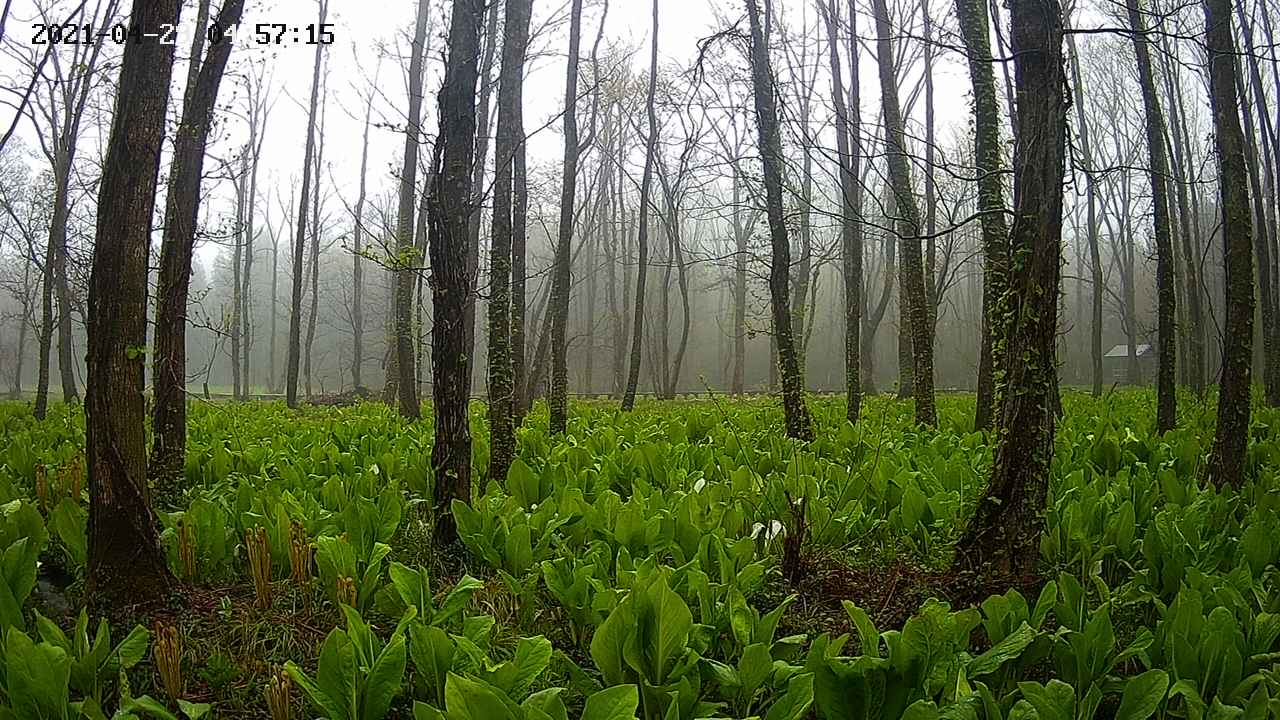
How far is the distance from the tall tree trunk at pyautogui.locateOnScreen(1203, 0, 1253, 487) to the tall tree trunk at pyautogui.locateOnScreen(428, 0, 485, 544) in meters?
4.23

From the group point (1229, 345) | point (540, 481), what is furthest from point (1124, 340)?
point (540, 481)

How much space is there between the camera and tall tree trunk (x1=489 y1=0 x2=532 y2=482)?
5746mm

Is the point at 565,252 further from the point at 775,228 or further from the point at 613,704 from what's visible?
the point at 613,704

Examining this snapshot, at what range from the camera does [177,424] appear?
534 centimetres

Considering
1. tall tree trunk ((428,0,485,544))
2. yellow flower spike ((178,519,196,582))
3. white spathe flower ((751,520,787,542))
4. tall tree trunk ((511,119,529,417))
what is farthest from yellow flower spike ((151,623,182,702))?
tall tree trunk ((511,119,529,417))

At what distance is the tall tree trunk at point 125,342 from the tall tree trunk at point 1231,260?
214 inches

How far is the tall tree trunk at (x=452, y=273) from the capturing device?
12.4 feet

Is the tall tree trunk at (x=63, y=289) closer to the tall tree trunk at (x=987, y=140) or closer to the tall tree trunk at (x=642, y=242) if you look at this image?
the tall tree trunk at (x=642, y=242)

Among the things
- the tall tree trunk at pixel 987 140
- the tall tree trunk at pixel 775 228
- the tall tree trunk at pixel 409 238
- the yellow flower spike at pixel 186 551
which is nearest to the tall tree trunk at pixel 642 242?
the tall tree trunk at pixel 409 238

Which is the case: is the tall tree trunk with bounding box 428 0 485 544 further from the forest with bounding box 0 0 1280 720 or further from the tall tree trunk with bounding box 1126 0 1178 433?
the tall tree trunk with bounding box 1126 0 1178 433

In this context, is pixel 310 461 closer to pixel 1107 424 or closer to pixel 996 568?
pixel 996 568

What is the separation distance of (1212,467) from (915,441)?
8.03 ft

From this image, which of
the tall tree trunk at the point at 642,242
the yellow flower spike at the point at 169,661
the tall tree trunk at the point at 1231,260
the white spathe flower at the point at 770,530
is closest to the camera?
the yellow flower spike at the point at 169,661

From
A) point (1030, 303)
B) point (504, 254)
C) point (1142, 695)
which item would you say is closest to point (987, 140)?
point (1030, 303)
